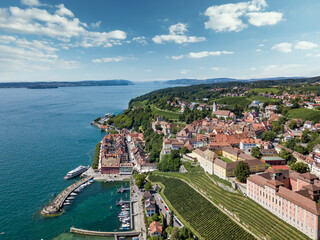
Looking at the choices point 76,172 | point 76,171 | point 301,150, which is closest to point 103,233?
point 76,172

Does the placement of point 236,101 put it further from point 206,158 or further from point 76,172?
point 76,172

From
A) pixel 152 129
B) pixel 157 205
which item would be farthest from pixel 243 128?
pixel 157 205

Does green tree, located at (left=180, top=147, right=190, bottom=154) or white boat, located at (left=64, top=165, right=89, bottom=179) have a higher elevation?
green tree, located at (left=180, top=147, right=190, bottom=154)

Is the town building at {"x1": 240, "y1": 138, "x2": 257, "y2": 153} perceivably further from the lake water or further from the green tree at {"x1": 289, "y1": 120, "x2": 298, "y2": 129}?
the lake water

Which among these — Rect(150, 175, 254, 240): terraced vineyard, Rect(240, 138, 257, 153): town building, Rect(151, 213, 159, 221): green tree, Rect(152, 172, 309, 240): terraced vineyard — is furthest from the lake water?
Rect(240, 138, 257, 153): town building

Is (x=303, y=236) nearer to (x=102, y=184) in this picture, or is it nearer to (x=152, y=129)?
(x=102, y=184)

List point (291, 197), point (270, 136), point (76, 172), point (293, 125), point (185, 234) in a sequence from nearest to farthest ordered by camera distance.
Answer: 1. point (291, 197)
2. point (185, 234)
3. point (76, 172)
4. point (270, 136)
5. point (293, 125)

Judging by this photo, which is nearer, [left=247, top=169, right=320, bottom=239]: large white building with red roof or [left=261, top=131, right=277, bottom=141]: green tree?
[left=247, top=169, right=320, bottom=239]: large white building with red roof
